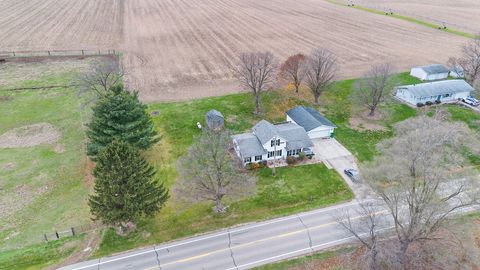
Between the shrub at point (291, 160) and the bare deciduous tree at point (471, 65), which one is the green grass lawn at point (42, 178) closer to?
the shrub at point (291, 160)

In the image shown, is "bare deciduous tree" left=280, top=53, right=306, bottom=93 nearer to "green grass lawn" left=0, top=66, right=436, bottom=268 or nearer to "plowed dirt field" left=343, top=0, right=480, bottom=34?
"green grass lawn" left=0, top=66, right=436, bottom=268

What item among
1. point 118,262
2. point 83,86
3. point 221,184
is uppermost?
point 83,86

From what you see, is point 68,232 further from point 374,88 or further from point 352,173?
point 374,88


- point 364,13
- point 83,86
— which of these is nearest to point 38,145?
point 83,86

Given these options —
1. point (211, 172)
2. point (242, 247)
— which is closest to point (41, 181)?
point (211, 172)

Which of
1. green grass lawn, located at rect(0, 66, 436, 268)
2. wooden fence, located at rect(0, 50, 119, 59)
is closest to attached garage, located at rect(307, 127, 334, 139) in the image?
green grass lawn, located at rect(0, 66, 436, 268)

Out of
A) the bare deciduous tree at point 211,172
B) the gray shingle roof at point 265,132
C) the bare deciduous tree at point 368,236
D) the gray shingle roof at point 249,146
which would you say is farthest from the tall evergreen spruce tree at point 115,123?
the bare deciduous tree at point 368,236

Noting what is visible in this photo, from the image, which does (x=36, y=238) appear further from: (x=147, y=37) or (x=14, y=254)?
(x=147, y=37)
